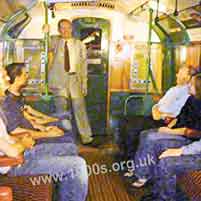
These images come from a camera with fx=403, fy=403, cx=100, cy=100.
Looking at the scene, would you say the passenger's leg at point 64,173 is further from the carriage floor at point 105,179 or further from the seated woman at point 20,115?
the carriage floor at point 105,179

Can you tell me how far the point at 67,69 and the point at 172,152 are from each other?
1.20m

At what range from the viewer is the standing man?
3.52 metres

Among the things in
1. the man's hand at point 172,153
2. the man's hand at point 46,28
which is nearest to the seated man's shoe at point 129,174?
the man's hand at point 172,153

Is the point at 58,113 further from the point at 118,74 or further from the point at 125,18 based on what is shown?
the point at 125,18

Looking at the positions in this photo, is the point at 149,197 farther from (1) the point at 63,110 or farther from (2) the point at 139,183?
(1) the point at 63,110

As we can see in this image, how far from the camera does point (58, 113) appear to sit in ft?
11.9

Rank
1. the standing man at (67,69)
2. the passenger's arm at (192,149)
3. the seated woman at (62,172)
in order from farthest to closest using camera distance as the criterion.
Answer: the standing man at (67,69)
the passenger's arm at (192,149)
the seated woman at (62,172)

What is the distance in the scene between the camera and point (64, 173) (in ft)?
8.55

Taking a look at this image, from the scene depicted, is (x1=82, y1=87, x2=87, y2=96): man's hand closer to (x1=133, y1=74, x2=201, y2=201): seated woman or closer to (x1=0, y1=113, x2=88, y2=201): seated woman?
(x1=133, y1=74, x2=201, y2=201): seated woman

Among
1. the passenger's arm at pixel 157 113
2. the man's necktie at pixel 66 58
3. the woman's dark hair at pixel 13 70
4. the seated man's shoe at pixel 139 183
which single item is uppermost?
the man's necktie at pixel 66 58

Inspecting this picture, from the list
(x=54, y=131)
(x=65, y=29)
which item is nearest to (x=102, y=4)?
(x=65, y=29)

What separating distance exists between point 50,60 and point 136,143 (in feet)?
3.45

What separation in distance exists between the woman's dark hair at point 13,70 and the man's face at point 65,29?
0.50 m

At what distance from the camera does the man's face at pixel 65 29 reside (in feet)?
11.6
